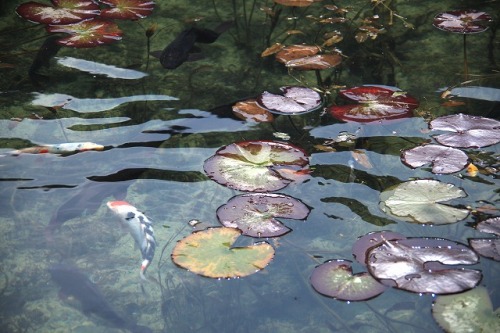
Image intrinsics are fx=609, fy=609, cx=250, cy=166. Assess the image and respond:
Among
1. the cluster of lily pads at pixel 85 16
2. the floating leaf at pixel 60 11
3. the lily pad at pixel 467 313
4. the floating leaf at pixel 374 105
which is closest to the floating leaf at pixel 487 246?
the lily pad at pixel 467 313

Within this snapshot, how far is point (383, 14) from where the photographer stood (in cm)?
329

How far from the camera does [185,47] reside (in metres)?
2.97

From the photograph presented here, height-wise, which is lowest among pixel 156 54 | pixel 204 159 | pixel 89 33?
pixel 204 159

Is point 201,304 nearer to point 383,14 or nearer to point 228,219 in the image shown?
point 228,219

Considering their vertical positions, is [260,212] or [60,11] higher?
[60,11]

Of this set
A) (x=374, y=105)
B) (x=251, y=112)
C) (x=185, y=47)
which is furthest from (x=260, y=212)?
(x=185, y=47)

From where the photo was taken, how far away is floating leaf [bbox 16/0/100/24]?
3.10m

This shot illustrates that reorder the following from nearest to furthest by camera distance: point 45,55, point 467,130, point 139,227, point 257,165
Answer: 1. point 139,227
2. point 257,165
3. point 467,130
4. point 45,55

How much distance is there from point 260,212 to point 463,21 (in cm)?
180

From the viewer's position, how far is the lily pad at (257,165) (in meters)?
2.13

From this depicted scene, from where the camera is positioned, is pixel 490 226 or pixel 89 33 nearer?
pixel 490 226

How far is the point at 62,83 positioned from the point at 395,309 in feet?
5.81

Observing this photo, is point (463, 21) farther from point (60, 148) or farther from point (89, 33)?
point (60, 148)

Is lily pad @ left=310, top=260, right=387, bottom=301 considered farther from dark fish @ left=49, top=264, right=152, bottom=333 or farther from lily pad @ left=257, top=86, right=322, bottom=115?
lily pad @ left=257, top=86, right=322, bottom=115
